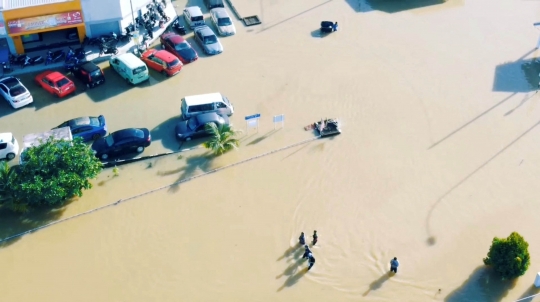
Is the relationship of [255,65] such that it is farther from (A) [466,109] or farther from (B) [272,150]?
(A) [466,109]

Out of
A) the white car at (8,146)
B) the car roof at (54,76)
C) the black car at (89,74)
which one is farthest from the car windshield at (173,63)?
the white car at (8,146)

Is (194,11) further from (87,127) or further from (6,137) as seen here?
(6,137)

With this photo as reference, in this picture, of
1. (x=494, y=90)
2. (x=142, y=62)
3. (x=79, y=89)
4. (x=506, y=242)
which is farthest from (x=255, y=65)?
(x=506, y=242)

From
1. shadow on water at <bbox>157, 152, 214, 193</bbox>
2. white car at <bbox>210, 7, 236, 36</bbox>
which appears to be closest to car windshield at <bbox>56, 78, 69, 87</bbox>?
shadow on water at <bbox>157, 152, 214, 193</bbox>

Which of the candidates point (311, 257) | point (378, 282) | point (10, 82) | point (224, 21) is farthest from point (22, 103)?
point (378, 282)

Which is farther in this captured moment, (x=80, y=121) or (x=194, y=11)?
(x=194, y=11)

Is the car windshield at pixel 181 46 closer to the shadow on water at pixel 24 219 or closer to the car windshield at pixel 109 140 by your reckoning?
the car windshield at pixel 109 140
